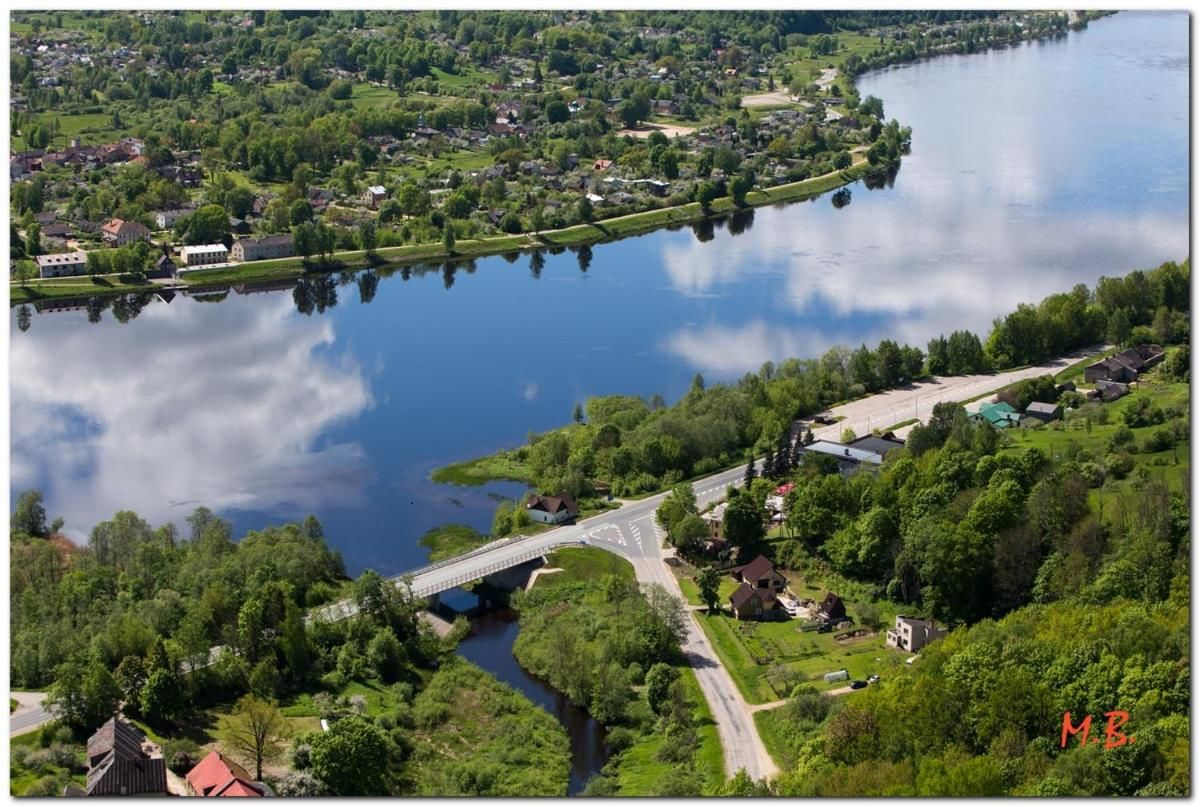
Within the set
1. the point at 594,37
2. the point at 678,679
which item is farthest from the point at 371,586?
the point at 594,37

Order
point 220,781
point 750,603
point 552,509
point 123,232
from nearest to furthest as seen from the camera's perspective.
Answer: point 220,781, point 750,603, point 552,509, point 123,232

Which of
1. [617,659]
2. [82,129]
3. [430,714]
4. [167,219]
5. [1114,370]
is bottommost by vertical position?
[1114,370]

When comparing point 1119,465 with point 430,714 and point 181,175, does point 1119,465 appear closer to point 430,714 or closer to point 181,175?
point 430,714

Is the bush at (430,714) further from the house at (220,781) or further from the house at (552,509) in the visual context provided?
the house at (552,509)

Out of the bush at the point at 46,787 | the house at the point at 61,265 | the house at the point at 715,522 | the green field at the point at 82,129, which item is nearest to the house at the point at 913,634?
the house at the point at 715,522

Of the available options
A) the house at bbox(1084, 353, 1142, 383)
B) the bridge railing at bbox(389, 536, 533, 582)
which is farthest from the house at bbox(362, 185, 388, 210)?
the bridge railing at bbox(389, 536, 533, 582)

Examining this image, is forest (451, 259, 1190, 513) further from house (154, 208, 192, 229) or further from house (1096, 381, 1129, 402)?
house (154, 208, 192, 229)

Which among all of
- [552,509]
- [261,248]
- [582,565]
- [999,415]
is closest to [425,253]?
[261,248]
